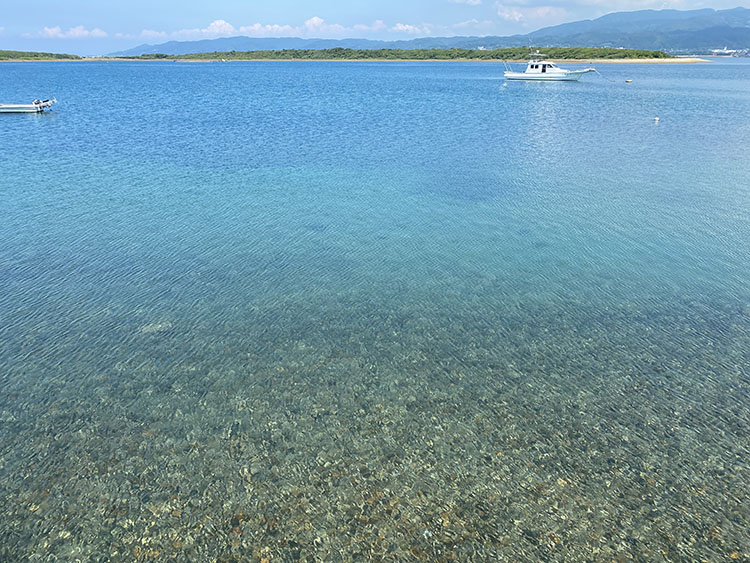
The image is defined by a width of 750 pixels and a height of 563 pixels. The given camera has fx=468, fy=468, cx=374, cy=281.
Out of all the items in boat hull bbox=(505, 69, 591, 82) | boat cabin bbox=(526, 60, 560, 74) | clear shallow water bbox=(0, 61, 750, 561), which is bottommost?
clear shallow water bbox=(0, 61, 750, 561)

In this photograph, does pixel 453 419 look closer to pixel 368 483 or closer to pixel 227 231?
pixel 368 483

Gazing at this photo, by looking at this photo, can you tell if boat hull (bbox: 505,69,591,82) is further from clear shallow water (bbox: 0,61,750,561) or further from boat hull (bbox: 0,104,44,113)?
boat hull (bbox: 0,104,44,113)

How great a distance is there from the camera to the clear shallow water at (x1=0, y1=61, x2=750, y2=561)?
793 cm

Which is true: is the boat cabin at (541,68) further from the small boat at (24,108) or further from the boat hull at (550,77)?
the small boat at (24,108)

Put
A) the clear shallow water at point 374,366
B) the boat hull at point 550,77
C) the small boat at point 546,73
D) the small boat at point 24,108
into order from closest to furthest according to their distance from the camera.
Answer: the clear shallow water at point 374,366, the small boat at point 24,108, the small boat at point 546,73, the boat hull at point 550,77

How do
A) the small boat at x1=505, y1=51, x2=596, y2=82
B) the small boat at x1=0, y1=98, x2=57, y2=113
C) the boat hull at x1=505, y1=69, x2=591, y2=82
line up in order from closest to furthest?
the small boat at x1=0, y1=98, x2=57, y2=113
the small boat at x1=505, y1=51, x2=596, y2=82
the boat hull at x1=505, y1=69, x2=591, y2=82

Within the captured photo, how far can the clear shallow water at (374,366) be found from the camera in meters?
7.93

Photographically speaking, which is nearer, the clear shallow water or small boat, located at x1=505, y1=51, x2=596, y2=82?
the clear shallow water

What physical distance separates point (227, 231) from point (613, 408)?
52.2 ft

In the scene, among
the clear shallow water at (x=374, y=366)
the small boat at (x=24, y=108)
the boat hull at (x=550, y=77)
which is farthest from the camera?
the boat hull at (x=550, y=77)

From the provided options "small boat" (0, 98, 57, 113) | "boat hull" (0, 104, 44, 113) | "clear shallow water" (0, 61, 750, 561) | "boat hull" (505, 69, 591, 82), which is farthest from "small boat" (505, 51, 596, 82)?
"boat hull" (0, 104, 44, 113)

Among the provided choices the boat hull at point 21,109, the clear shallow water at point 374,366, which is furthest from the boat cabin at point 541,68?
the boat hull at point 21,109

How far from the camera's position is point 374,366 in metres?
11.8

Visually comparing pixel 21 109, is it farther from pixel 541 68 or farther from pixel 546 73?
pixel 546 73
